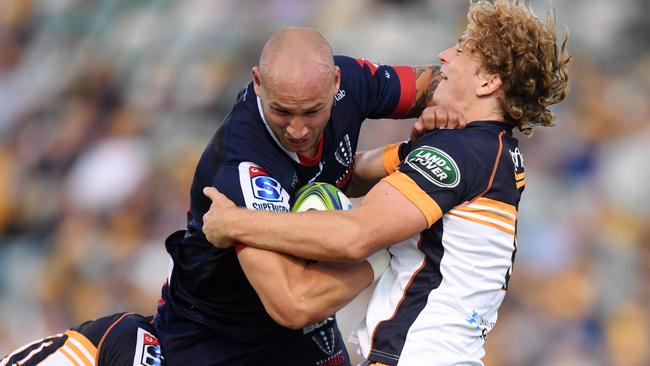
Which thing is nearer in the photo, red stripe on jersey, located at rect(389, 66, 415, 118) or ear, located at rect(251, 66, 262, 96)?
ear, located at rect(251, 66, 262, 96)

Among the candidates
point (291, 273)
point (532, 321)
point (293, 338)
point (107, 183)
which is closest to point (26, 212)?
point (107, 183)

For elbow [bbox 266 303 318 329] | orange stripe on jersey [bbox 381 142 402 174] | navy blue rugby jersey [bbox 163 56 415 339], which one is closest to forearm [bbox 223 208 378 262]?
navy blue rugby jersey [bbox 163 56 415 339]

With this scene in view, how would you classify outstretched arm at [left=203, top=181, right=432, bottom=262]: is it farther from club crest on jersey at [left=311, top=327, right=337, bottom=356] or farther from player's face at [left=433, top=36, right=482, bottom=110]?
club crest on jersey at [left=311, top=327, right=337, bottom=356]

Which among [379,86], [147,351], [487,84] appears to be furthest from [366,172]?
[147,351]

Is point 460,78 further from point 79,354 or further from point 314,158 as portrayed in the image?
point 79,354

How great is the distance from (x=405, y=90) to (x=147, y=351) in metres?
1.75

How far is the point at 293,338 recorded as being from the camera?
460 cm

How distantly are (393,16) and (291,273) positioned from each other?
211 inches

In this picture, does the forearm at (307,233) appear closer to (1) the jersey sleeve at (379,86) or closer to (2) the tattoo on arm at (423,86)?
(1) the jersey sleeve at (379,86)

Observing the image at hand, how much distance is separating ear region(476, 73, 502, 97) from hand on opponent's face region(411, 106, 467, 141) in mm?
129

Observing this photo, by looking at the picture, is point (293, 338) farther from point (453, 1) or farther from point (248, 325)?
point (453, 1)

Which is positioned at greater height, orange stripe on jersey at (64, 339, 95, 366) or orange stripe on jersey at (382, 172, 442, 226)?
orange stripe on jersey at (382, 172, 442, 226)

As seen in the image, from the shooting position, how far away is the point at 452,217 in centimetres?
395

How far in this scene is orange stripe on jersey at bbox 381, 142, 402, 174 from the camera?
4.71m
